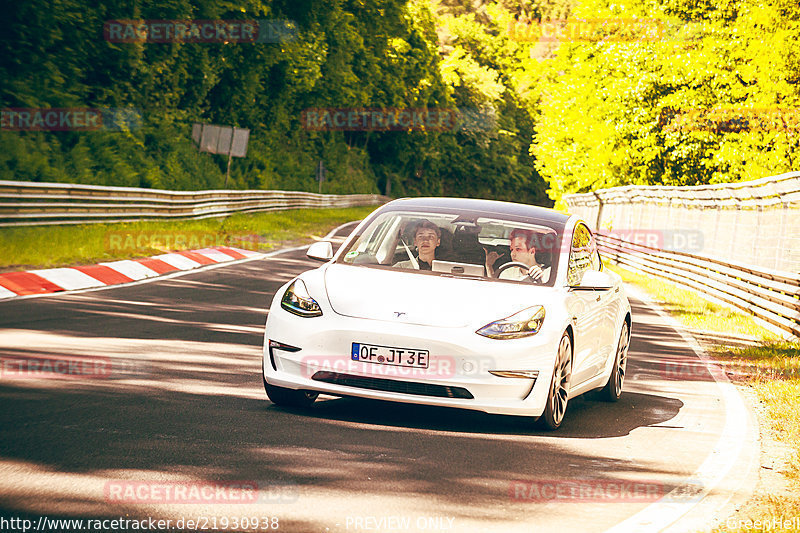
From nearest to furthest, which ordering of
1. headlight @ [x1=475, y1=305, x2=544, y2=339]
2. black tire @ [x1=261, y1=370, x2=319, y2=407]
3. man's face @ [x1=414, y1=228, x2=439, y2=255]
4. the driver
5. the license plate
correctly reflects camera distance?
the license plate → headlight @ [x1=475, y1=305, x2=544, y2=339] → black tire @ [x1=261, y1=370, x2=319, y2=407] → the driver → man's face @ [x1=414, y1=228, x2=439, y2=255]

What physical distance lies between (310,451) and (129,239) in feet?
54.3

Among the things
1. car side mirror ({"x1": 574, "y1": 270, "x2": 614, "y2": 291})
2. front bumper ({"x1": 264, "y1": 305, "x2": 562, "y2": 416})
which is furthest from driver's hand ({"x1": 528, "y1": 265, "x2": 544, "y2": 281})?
front bumper ({"x1": 264, "y1": 305, "x2": 562, "y2": 416})

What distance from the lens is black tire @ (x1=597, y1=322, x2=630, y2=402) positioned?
938 cm

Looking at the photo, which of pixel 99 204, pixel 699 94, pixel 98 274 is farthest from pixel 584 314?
A: pixel 699 94

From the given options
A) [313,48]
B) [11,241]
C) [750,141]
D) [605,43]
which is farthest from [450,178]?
[11,241]

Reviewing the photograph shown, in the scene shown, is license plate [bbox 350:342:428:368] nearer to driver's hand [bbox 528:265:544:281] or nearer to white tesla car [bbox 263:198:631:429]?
white tesla car [bbox 263:198:631:429]

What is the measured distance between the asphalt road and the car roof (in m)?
1.53

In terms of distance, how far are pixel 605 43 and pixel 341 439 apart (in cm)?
4149

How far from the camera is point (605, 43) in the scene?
4597 centimetres

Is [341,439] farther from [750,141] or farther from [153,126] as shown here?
[153,126]

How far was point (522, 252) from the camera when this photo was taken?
8.36m

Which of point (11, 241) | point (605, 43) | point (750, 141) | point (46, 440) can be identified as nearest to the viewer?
point (46, 440)

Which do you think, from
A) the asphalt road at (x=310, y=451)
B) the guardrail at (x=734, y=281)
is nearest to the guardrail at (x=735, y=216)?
the guardrail at (x=734, y=281)

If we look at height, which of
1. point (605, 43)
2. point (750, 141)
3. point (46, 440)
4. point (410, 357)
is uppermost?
point (605, 43)
